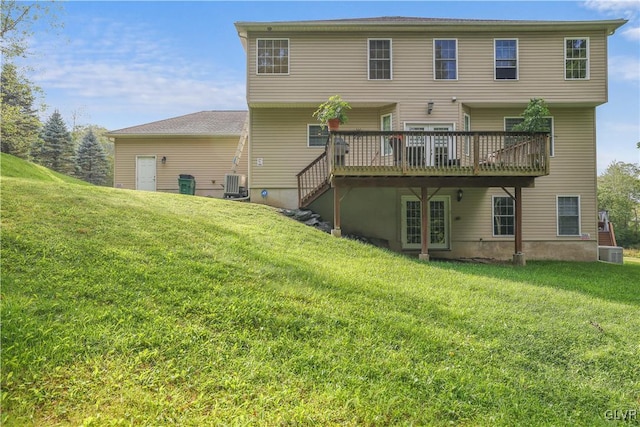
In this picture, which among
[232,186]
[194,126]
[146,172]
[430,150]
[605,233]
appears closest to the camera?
[430,150]

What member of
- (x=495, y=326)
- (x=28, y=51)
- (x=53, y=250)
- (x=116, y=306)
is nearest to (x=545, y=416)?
(x=495, y=326)

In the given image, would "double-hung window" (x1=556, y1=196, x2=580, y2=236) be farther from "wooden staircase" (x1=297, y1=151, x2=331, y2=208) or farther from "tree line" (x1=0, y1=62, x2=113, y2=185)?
"tree line" (x1=0, y1=62, x2=113, y2=185)

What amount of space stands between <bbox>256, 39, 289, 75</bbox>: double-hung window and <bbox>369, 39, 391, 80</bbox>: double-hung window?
287 centimetres

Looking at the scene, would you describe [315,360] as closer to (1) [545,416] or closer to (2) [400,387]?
(2) [400,387]

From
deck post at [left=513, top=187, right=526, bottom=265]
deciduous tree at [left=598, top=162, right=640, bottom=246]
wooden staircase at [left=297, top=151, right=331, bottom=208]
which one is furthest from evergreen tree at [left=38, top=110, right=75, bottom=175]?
deciduous tree at [left=598, top=162, right=640, bottom=246]

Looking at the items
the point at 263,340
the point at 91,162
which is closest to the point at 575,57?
the point at 263,340

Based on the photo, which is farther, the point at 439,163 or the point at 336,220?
the point at 336,220

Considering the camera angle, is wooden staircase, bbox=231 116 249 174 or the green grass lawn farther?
wooden staircase, bbox=231 116 249 174

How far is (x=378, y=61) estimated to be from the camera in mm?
11789

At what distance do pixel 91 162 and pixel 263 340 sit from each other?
1340 inches

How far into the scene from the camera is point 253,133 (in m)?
12.1

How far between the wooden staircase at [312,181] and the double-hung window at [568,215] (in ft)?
27.4

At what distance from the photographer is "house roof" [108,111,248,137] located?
1533 cm

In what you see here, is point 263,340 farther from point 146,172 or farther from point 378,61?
point 146,172
